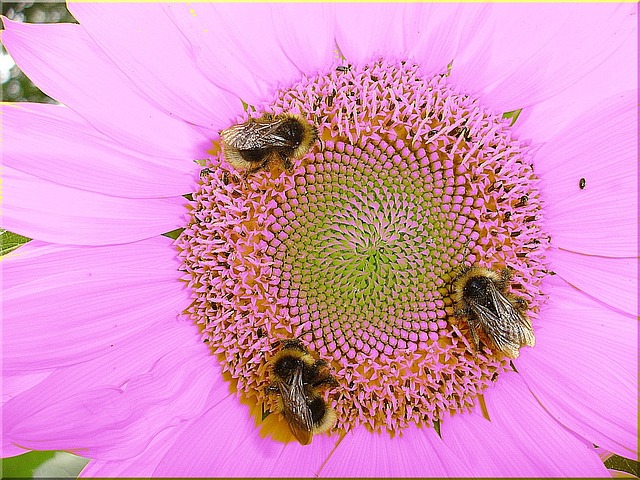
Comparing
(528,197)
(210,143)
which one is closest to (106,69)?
(210,143)

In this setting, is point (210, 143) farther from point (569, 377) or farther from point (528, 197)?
point (569, 377)

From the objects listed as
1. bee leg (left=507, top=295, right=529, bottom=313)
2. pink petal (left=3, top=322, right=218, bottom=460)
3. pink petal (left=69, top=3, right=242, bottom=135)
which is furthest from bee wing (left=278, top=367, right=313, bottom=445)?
pink petal (left=69, top=3, right=242, bottom=135)

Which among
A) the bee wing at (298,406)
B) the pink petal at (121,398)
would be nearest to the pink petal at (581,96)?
the bee wing at (298,406)

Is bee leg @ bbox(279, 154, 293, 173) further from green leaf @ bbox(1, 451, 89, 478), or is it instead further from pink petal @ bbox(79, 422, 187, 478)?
green leaf @ bbox(1, 451, 89, 478)

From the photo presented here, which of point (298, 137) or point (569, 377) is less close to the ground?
point (298, 137)

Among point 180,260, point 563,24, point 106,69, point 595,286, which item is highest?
point 563,24

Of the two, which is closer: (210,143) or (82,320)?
(82,320)
